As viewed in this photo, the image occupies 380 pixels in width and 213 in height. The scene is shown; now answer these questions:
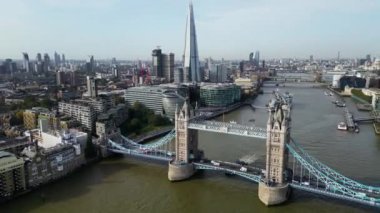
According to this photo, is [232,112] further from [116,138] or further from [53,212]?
[53,212]

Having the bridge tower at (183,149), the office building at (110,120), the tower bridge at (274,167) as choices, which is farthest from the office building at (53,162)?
the bridge tower at (183,149)

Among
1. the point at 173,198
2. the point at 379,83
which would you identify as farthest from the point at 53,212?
the point at 379,83

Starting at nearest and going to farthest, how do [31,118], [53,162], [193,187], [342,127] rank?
[193,187] < [53,162] < [31,118] < [342,127]

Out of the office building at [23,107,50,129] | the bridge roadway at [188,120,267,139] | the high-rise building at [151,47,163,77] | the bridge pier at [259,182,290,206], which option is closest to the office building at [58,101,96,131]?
the office building at [23,107,50,129]

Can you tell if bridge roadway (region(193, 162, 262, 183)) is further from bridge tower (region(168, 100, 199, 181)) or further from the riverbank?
the riverbank

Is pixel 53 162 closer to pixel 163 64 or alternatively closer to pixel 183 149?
pixel 183 149

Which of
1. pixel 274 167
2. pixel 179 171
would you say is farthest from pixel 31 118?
pixel 274 167
